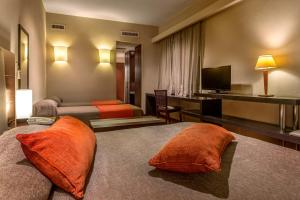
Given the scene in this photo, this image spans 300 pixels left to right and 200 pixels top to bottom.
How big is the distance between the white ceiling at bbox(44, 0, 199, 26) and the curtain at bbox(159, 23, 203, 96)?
0.60 meters

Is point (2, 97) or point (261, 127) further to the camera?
point (261, 127)

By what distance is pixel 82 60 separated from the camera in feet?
17.1

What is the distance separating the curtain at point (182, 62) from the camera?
14.2ft

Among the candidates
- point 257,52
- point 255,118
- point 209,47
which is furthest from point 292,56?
point 209,47

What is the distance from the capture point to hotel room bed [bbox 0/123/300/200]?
765mm

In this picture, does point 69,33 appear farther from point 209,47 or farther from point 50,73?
point 209,47

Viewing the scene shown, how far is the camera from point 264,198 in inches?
32.0

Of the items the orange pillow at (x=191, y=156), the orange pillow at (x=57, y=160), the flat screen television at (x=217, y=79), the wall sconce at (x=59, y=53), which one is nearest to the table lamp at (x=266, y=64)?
the flat screen television at (x=217, y=79)

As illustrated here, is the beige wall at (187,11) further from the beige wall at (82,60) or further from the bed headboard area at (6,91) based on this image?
the bed headboard area at (6,91)

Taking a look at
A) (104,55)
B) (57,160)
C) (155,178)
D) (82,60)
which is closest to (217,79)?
(155,178)

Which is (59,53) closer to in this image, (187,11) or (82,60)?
(82,60)

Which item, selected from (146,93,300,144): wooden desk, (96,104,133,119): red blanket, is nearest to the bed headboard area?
(96,104,133,119): red blanket

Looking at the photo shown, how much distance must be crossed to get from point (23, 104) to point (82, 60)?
3814 mm

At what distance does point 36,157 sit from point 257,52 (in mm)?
3255
